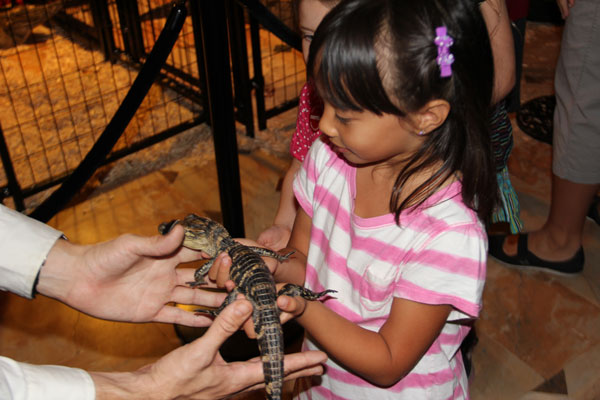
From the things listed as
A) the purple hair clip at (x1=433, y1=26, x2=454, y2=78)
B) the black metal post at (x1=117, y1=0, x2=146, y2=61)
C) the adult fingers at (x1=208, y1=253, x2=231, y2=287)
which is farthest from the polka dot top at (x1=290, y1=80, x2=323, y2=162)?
the black metal post at (x1=117, y1=0, x2=146, y2=61)

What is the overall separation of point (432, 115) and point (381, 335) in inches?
23.6

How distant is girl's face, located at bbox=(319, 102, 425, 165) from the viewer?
4.60 ft

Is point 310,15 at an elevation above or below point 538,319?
above

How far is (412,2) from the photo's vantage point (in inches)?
51.1

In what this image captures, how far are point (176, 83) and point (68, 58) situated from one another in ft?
4.30

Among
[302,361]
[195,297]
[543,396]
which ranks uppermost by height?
[302,361]

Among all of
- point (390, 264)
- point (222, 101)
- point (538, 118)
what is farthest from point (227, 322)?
point (538, 118)

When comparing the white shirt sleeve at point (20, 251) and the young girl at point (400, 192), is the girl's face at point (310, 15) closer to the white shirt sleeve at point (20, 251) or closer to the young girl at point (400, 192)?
the young girl at point (400, 192)

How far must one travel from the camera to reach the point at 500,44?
6.33ft

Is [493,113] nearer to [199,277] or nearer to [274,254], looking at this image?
[274,254]

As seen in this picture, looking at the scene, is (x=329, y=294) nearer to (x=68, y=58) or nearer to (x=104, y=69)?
(x=104, y=69)

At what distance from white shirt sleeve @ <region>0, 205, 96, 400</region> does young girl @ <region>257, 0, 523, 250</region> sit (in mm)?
829

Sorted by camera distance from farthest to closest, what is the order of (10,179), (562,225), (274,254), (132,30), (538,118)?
1. (132,30)
2. (538,118)
3. (10,179)
4. (562,225)
5. (274,254)

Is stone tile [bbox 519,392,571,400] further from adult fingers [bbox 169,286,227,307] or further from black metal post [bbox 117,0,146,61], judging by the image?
black metal post [bbox 117,0,146,61]
